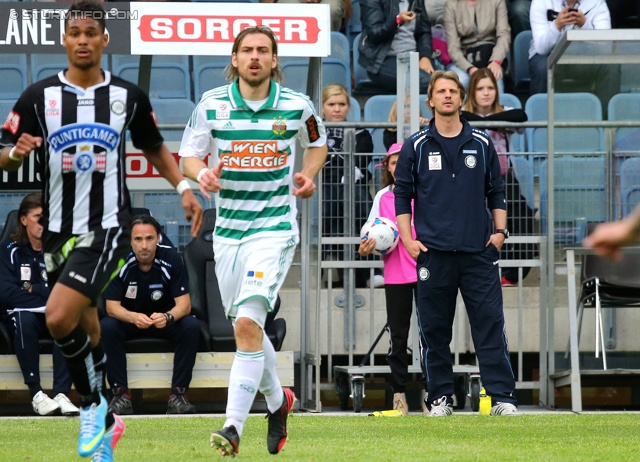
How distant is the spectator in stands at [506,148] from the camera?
11281 mm

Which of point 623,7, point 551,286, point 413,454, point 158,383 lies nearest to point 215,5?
point 158,383

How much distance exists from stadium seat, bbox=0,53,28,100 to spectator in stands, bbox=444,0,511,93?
4.99 metres

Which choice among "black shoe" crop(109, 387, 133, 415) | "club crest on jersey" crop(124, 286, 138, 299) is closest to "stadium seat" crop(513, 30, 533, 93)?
"club crest on jersey" crop(124, 286, 138, 299)

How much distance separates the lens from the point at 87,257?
579cm

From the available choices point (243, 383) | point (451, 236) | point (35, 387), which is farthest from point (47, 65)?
point (243, 383)

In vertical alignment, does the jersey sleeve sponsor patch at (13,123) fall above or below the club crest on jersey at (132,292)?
above

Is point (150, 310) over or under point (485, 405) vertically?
over

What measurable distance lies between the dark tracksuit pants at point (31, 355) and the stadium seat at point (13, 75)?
3.18m

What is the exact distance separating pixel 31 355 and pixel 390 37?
5.83 metres

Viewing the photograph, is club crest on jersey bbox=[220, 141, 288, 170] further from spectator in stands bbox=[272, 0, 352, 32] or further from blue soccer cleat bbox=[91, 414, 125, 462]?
spectator in stands bbox=[272, 0, 352, 32]

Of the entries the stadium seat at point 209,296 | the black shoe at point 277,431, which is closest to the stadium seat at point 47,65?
the stadium seat at point 209,296

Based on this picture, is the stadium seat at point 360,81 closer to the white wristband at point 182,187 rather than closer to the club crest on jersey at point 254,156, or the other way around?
the club crest on jersey at point 254,156

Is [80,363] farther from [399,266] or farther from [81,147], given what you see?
[399,266]

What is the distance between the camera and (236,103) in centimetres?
671
